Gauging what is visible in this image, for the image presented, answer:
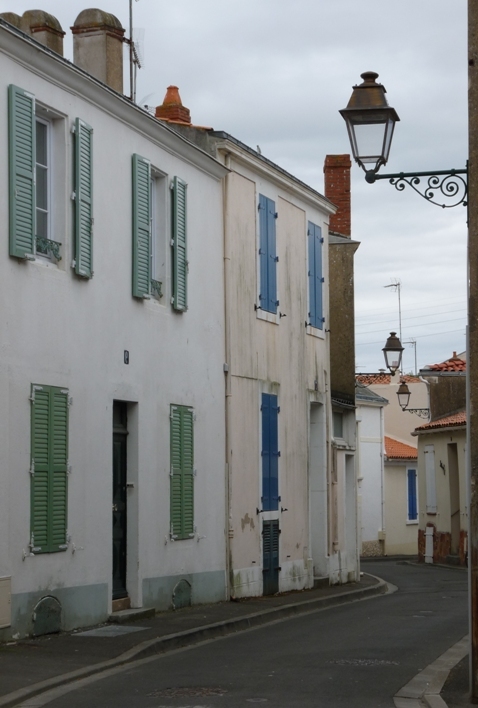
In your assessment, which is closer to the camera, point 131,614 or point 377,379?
point 131,614

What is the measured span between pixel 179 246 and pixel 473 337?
26.5 ft

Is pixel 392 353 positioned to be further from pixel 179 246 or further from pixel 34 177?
pixel 34 177

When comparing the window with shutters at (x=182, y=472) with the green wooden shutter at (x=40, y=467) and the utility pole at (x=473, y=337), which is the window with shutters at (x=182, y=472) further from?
the utility pole at (x=473, y=337)

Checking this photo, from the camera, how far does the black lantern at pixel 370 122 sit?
A: 10516 millimetres

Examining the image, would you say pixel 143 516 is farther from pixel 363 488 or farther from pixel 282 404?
pixel 363 488

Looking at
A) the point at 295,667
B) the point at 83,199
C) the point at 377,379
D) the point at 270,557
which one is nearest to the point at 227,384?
the point at 270,557

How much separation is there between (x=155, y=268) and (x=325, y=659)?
638cm

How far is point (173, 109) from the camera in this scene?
19359 millimetres

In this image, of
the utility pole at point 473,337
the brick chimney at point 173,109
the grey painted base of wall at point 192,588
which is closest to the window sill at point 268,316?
the brick chimney at point 173,109

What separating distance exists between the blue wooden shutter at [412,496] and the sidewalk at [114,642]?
1091 inches

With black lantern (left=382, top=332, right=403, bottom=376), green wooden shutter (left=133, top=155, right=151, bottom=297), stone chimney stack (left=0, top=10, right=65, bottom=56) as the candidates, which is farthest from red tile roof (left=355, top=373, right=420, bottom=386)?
stone chimney stack (left=0, top=10, right=65, bottom=56)

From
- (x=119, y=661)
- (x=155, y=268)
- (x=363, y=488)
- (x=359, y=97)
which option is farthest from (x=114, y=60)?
(x=363, y=488)

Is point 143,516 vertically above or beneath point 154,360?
beneath

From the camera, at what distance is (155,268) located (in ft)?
52.9
